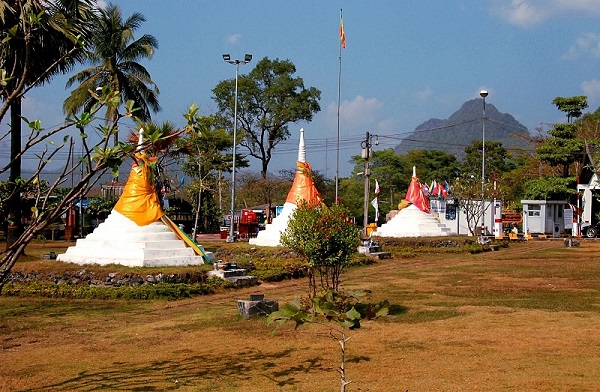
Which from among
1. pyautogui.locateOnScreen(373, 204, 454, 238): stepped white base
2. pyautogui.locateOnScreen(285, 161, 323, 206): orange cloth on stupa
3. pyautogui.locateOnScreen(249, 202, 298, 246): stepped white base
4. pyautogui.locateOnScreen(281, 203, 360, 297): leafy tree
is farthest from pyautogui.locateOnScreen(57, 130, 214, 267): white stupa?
pyautogui.locateOnScreen(373, 204, 454, 238): stepped white base

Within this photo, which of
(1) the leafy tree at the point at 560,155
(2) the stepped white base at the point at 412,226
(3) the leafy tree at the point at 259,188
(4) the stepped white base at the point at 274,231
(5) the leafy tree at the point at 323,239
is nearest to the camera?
(5) the leafy tree at the point at 323,239

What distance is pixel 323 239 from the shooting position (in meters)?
14.4

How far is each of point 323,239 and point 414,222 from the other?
23610mm

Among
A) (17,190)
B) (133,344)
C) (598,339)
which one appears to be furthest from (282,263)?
(17,190)

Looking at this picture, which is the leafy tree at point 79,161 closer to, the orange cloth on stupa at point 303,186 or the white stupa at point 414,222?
the orange cloth on stupa at point 303,186

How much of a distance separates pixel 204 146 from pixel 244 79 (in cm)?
1140

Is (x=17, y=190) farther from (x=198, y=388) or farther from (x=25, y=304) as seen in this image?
(x=25, y=304)

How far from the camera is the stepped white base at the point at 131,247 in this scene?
1908 cm

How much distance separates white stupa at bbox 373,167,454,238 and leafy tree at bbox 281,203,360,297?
2233 centimetres

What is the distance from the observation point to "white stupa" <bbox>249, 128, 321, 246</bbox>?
2872 centimetres

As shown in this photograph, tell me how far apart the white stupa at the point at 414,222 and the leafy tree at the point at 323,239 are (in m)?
22.3

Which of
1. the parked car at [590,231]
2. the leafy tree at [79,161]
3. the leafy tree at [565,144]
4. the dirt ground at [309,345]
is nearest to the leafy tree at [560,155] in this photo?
the leafy tree at [565,144]

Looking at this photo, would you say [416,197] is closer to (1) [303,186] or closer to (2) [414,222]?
(2) [414,222]

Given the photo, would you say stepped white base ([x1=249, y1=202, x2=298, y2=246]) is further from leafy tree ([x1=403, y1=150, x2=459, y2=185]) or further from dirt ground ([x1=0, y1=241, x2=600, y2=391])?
leafy tree ([x1=403, y1=150, x2=459, y2=185])
